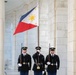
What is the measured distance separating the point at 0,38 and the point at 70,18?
2788 mm

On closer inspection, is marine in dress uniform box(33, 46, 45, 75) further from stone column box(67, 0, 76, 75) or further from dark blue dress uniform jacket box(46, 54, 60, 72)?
stone column box(67, 0, 76, 75)

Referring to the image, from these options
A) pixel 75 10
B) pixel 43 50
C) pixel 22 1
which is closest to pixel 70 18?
pixel 75 10

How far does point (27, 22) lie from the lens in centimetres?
1190

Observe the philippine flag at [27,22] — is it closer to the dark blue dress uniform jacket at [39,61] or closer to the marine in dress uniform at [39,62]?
the marine in dress uniform at [39,62]

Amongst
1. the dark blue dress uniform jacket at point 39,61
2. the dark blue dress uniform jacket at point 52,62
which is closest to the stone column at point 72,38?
the dark blue dress uniform jacket at point 52,62

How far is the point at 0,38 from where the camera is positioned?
11.7 m

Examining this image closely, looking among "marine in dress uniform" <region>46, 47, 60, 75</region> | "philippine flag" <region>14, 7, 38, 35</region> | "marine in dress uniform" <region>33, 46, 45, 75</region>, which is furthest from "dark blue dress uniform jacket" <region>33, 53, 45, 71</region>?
"philippine flag" <region>14, 7, 38, 35</region>

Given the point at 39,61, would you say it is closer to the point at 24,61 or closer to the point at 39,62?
the point at 39,62

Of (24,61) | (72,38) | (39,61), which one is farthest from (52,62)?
(72,38)

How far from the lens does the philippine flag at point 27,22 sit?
38.5 ft

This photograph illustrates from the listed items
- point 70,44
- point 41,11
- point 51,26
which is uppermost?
point 41,11

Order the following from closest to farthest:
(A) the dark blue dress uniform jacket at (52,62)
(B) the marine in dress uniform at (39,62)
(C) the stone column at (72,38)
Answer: (C) the stone column at (72,38) < (A) the dark blue dress uniform jacket at (52,62) < (B) the marine in dress uniform at (39,62)

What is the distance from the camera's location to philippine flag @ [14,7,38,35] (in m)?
11.7

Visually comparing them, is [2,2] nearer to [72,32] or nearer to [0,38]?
[0,38]
